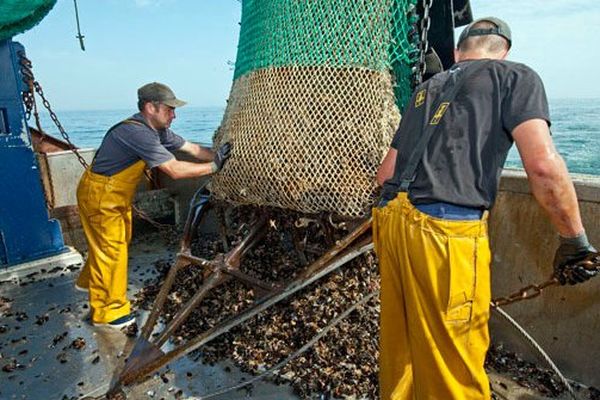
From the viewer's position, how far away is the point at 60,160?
718 cm

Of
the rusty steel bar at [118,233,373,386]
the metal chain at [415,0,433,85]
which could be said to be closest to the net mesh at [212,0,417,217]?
the metal chain at [415,0,433,85]

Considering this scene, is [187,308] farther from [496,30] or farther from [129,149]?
[496,30]

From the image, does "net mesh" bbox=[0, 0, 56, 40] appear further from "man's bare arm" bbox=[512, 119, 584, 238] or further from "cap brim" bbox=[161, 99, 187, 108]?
"man's bare arm" bbox=[512, 119, 584, 238]

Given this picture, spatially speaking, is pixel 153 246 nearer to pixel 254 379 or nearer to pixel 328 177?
pixel 254 379

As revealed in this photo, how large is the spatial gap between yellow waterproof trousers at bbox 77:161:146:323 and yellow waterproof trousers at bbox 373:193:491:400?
2796mm

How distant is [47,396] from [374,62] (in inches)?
127

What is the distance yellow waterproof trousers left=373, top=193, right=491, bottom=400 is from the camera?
2004mm

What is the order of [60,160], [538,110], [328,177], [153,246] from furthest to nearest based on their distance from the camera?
[60,160] → [153,246] → [328,177] → [538,110]

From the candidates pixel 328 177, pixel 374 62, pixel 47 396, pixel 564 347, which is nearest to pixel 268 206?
pixel 328 177

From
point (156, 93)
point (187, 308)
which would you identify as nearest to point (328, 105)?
point (187, 308)

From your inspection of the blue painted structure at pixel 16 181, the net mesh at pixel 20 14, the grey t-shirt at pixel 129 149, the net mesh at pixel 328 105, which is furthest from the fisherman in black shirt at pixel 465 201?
the blue painted structure at pixel 16 181

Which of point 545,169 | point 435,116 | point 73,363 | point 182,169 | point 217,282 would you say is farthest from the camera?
point 182,169

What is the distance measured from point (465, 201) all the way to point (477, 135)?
30 centimetres

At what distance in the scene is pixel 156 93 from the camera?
392 centimetres
